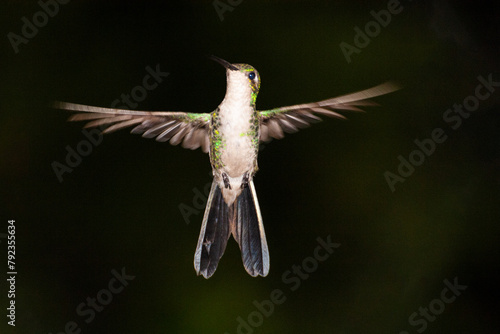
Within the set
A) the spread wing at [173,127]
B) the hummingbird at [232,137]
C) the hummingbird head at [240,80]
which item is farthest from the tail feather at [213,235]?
the hummingbird head at [240,80]

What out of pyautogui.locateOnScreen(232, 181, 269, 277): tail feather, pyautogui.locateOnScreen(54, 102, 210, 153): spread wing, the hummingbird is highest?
pyautogui.locateOnScreen(54, 102, 210, 153): spread wing

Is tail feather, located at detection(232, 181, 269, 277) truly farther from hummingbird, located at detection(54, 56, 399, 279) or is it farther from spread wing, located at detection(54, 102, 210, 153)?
spread wing, located at detection(54, 102, 210, 153)

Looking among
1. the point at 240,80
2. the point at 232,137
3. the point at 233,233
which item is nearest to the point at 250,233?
the point at 233,233

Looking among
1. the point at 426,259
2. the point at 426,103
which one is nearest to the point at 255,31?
the point at 426,103

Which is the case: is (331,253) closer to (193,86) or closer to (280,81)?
(280,81)

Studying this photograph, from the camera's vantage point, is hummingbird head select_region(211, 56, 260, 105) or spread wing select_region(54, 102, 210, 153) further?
spread wing select_region(54, 102, 210, 153)

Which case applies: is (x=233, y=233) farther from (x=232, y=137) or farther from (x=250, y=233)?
(x=232, y=137)

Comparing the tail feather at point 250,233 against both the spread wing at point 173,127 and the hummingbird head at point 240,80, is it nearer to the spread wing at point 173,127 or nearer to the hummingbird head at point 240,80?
the spread wing at point 173,127

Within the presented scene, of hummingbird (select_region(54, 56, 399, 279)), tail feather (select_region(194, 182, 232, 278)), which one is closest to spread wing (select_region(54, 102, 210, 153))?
hummingbird (select_region(54, 56, 399, 279))
